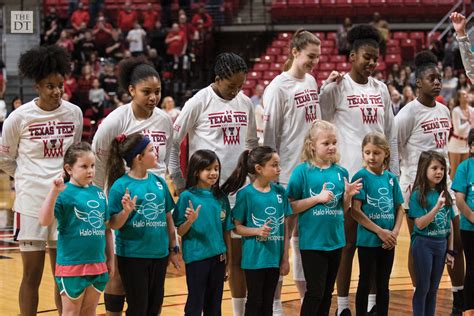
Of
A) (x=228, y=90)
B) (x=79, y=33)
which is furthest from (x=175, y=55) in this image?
(x=228, y=90)

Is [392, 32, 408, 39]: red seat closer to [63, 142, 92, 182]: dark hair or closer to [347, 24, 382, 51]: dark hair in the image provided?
[347, 24, 382, 51]: dark hair

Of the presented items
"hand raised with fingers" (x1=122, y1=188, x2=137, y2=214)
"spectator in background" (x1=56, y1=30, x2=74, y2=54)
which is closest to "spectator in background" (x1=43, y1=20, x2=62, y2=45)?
"spectator in background" (x1=56, y1=30, x2=74, y2=54)

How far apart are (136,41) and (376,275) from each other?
13988mm

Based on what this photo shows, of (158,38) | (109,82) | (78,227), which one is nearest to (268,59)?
(158,38)

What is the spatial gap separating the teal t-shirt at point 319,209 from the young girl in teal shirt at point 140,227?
880mm

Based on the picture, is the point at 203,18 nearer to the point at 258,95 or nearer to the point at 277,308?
the point at 258,95

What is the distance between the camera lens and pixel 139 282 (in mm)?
5504

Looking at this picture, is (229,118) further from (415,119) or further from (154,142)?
(415,119)

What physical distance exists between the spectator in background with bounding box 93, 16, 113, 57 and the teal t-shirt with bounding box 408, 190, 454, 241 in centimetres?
1437

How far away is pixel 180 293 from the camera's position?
25.2 feet

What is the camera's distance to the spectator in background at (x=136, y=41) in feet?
64.1

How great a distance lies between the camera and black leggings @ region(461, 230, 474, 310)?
659 centimetres

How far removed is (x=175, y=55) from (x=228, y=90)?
45.3 ft

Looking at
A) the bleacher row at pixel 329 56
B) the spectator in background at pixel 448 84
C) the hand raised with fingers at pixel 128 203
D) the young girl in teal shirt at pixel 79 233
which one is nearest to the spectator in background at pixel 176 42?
the bleacher row at pixel 329 56
